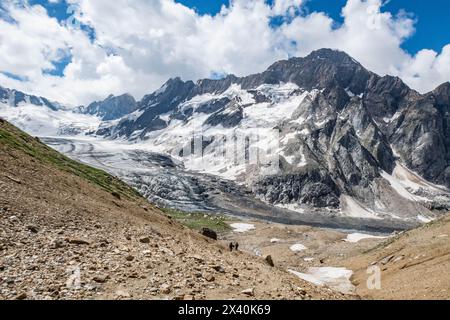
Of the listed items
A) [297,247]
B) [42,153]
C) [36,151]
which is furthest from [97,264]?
[297,247]

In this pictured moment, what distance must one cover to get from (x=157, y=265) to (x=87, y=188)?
23.7 meters

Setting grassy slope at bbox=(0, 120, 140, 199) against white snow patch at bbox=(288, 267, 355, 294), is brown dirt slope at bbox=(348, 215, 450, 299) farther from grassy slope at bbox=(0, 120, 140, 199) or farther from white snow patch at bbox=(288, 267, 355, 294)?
grassy slope at bbox=(0, 120, 140, 199)

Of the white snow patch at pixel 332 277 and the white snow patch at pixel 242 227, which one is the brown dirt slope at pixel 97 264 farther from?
the white snow patch at pixel 242 227

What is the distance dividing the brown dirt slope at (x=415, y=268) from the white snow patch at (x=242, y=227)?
95.8m

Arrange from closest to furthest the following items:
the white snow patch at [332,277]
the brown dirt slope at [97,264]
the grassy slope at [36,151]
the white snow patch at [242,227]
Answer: the brown dirt slope at [97,264], the grassy slope at [36,151], the white snow patch at [332,277], the white snow patch at [242,227]

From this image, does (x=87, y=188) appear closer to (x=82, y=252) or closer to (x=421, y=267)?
(x=82, y=252)

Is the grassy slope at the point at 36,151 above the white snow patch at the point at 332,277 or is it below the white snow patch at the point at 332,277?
above

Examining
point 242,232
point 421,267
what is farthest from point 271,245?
point 421,267

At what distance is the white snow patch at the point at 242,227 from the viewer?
528ft

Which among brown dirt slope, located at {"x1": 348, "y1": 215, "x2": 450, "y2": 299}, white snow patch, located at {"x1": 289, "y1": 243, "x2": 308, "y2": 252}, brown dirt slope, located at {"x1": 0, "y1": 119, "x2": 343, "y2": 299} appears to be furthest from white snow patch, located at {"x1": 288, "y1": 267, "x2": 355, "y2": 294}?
white snow patch, located at {"x1": 289, "y1": 243, "x2": 308, "y2": 252}

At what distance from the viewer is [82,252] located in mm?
19891

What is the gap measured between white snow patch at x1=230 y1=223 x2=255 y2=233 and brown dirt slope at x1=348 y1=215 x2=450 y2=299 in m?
95.8

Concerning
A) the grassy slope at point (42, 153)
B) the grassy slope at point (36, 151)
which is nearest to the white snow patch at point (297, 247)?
the grassy slope at point (42, 153)
